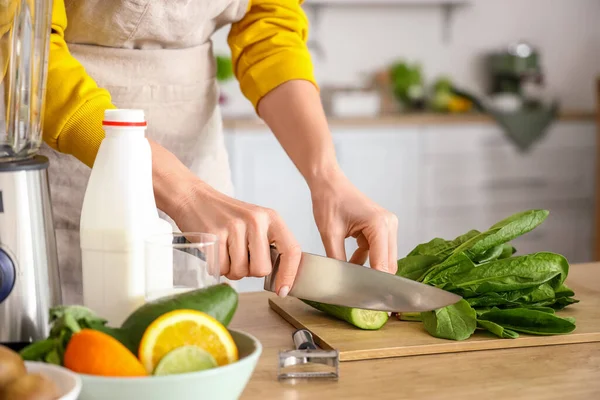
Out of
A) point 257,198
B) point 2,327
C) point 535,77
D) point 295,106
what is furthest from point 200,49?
point 535,77

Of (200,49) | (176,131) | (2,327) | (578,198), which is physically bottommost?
(578,198)

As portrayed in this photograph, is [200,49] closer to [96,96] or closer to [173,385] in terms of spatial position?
[96,96]

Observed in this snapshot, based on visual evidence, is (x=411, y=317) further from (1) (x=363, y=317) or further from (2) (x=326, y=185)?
(2) (x=326, y=185)

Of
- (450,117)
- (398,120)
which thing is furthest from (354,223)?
(450,117)

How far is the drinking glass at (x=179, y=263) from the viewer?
0.86 metres

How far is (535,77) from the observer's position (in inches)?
170

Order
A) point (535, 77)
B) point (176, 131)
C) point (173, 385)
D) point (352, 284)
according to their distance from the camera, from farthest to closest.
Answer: point (535, 77)
point (176, 131)
point (352, 284)
point (173, 385)

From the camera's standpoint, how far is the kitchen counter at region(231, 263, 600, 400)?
882mm

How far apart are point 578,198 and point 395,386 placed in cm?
370

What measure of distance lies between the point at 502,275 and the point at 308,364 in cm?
32

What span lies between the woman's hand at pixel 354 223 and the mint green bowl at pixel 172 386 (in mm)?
476

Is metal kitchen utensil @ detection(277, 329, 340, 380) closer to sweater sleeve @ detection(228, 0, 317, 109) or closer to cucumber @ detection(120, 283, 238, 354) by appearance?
cucumber @ detection(120, 283, 238, 354)

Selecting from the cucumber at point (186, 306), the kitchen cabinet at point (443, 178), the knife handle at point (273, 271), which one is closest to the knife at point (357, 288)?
the knife handle at point (273, 271)

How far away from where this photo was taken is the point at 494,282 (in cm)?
113
